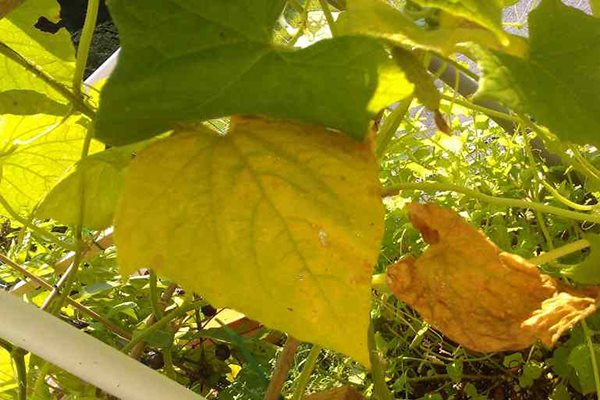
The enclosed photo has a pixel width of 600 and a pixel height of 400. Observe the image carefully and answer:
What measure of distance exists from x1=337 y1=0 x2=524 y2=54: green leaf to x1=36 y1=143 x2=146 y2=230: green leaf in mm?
206

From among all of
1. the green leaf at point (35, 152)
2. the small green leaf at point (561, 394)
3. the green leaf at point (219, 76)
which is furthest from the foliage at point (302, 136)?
the small green leaf at point (561, 394)

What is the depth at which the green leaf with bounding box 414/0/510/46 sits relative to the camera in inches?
9.4

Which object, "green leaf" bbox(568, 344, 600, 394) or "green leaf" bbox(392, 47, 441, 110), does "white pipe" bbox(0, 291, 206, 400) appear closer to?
"green leaf" bbox(392, 47, 441, 110)

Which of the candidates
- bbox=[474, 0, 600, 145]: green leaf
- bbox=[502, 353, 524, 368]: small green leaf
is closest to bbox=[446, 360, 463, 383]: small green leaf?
bbox=[502, 353, 524, 368]: small green leaf

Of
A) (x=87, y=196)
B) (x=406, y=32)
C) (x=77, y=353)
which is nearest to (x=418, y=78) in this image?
(x=406, y=32)

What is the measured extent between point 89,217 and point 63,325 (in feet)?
0.71

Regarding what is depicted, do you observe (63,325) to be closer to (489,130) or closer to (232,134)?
(232,134)

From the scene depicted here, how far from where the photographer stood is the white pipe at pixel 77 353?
26 cm

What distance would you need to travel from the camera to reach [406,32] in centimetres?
26

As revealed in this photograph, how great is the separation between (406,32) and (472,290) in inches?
5.4

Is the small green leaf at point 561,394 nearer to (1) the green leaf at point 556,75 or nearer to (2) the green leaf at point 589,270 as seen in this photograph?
(2) the green leaf at point 589,270

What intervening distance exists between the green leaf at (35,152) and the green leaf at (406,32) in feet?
0.84

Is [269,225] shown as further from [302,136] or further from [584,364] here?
[584,364]

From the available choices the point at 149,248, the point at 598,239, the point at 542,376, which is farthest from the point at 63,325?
the point at 542,376
